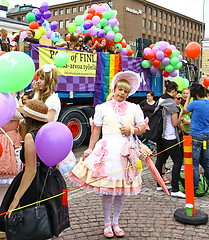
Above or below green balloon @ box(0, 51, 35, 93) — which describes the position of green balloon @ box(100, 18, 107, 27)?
above

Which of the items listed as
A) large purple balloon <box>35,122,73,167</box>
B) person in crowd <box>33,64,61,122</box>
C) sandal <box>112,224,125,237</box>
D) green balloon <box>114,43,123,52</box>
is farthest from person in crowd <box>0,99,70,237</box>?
green balloon <box>114,43,123,52</box>

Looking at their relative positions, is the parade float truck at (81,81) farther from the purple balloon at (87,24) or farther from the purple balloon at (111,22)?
the purple balloon at (111,22)

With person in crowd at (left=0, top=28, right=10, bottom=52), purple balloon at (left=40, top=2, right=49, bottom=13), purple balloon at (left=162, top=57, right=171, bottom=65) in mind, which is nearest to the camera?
person in crowd at (left=0, top=28, right=10, bottom=52)

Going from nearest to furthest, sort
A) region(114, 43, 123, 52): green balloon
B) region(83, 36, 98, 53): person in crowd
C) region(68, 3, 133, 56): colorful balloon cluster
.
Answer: region(83, 36, 98, 53): person in crowd
region(68, 3, 133, 56): colorful balloon cluster
region(114, 43, 123, 52): green balloon

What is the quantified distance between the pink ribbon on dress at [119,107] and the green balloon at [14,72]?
1.35 metres

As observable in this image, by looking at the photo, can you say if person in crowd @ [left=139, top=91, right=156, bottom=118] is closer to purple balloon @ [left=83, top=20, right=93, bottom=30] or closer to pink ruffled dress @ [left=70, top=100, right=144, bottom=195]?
purple balloon @ [left=83, top=20, right=93, bottom=30]

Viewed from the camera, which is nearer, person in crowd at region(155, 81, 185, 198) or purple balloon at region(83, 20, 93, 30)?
person in crowd at region(155, 81, 185, 198)

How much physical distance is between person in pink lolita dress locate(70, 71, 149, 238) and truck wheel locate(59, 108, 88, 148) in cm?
482

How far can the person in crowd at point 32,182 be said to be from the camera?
278 centimetres

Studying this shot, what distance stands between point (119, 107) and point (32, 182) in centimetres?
145

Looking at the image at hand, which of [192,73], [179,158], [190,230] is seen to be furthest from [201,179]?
[192,73]

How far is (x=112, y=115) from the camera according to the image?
12.7 feet

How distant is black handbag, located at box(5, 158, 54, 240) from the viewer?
2693 mm

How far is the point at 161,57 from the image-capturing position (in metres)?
10.2
